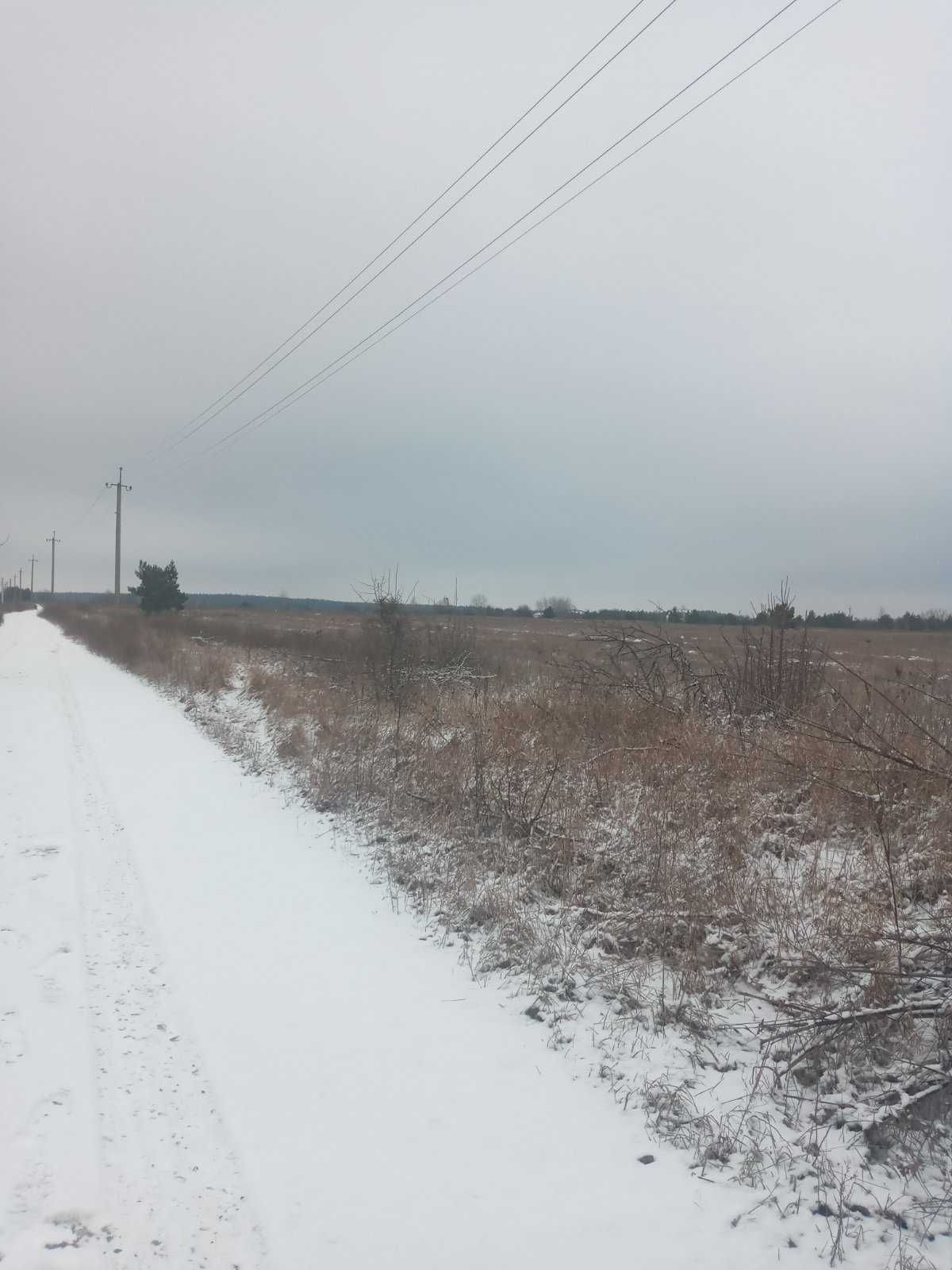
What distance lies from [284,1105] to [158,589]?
171 ft

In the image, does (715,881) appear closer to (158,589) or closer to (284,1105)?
(284,1105)

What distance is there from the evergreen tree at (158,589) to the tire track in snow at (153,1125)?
48.6m

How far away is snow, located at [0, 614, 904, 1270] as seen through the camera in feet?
9.27

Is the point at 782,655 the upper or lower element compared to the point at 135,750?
upper

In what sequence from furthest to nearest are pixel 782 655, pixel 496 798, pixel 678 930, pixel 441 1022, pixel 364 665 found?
1. pixel 364 665
2. pixel 782 655
3. pixel 496 798
4. pixel 678 930
5. pixel 441 1022

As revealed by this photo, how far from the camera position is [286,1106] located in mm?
3537

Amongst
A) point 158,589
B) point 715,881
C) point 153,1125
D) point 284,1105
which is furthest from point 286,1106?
point 158,589

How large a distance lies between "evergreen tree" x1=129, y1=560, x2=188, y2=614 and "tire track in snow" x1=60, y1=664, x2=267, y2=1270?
48636 mm

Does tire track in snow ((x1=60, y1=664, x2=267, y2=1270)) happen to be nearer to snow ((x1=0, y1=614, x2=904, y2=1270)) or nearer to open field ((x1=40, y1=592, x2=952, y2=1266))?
snow ((x1=0, y1=614, x2=904, y2=1270))

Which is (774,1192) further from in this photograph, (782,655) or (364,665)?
(364,665)

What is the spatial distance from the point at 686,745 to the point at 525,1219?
16.4ft

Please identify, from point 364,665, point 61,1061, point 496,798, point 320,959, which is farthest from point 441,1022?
point 364,665

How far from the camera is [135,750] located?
1140 cm

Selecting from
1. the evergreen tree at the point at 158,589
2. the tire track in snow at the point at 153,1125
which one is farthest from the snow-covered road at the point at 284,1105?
the evergreen tree at the point at 158,589
